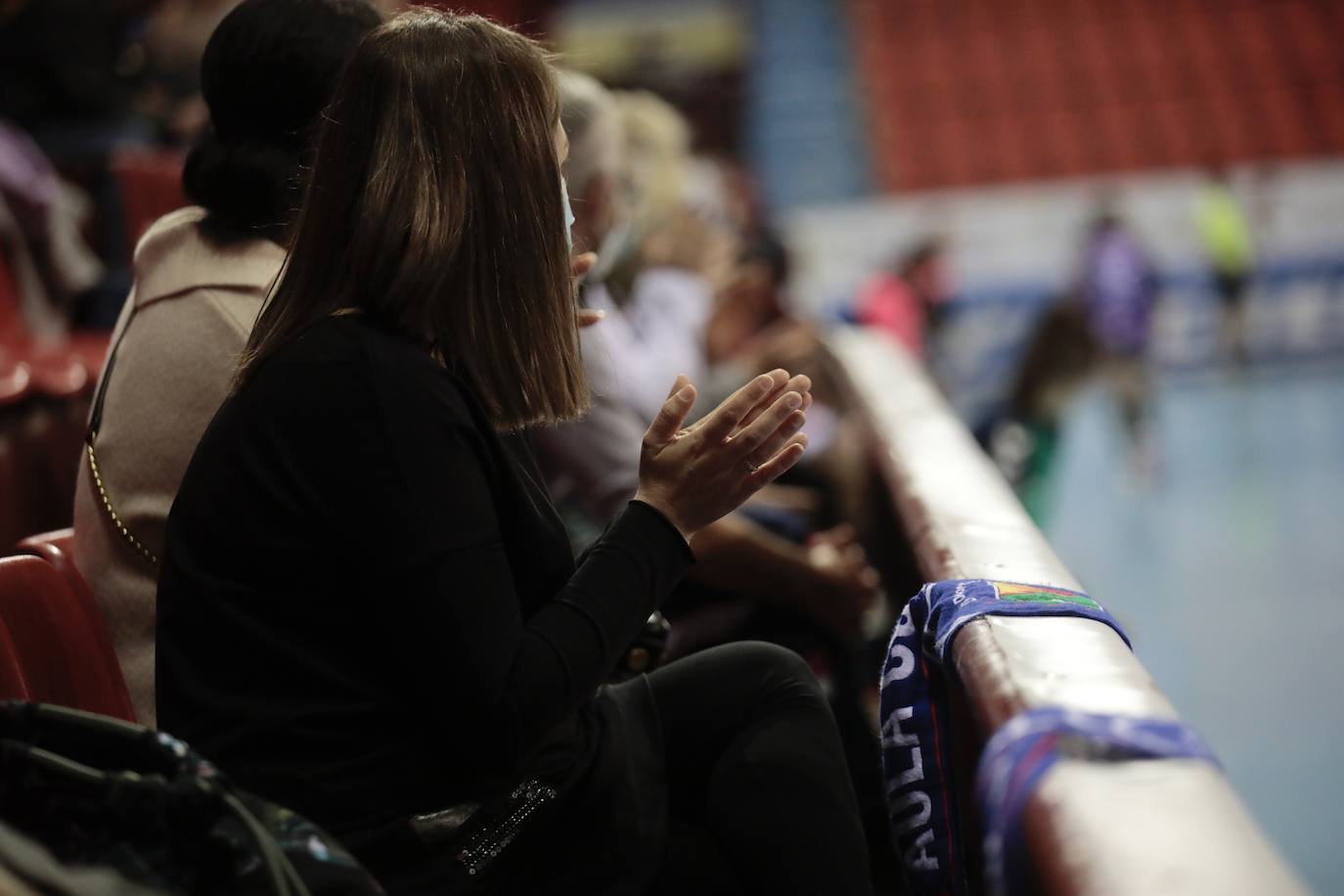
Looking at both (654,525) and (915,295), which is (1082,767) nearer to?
(654,525)

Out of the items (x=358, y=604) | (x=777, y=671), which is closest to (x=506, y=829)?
(x=358, y=604)

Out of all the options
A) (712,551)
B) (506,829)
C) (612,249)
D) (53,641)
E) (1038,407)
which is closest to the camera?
(506,829)

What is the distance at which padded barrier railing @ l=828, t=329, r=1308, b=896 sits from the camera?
2.54 feet

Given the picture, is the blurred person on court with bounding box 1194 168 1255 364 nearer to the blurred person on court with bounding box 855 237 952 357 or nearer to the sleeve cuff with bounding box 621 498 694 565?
the blurred person on court with bounding box 855 237 952 357

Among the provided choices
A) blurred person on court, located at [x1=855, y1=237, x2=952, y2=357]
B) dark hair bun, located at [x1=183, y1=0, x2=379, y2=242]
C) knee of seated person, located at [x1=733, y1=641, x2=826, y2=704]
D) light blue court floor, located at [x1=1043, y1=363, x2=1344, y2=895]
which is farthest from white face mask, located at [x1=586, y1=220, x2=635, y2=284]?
blurred person on court, located at [x1=855, y1=237, x2=952, y2=357]

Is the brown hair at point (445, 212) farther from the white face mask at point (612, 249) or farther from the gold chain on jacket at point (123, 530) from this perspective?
the white face mask at point (612, 249)

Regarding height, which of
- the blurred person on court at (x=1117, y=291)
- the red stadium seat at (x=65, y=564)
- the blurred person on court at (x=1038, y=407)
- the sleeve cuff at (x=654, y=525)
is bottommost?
the blurred person on court at (x=1117, y=291)

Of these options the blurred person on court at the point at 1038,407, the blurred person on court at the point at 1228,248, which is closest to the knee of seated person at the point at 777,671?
the blurred person on court at the point at 1038,407

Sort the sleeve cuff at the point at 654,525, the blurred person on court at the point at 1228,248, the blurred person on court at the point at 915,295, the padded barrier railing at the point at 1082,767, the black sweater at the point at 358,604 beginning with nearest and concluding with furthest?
the padded barrier railing at the point at 1082,767 → the black sweater at the point at 358,604 → the sleeve cuff at the point at 654,525 → the blurred person on court at the point at 915,295 → the blurred person on court at the point at 1228,248

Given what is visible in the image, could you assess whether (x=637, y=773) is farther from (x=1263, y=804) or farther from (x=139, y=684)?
(x=1263, y=804)

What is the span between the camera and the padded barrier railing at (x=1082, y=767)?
775mm

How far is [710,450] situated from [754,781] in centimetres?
33

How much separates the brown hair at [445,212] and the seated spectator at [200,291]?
244 millimetres

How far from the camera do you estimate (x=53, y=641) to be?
1.25 meters
